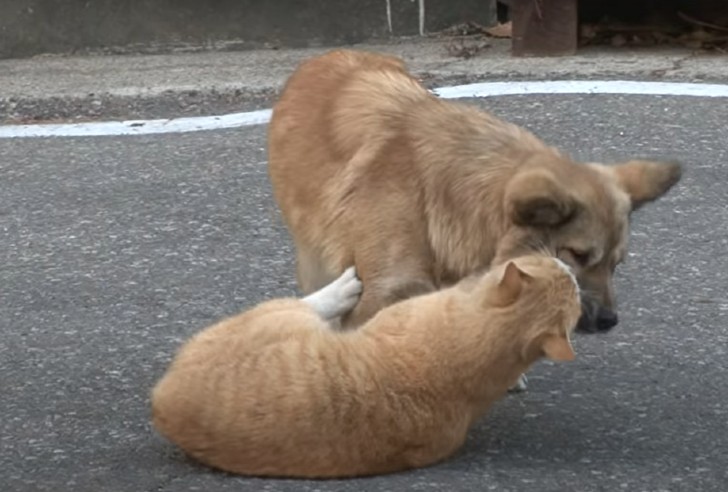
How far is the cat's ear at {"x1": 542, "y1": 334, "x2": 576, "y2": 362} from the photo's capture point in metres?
4.14

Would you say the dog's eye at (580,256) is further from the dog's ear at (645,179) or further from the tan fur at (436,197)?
the dog's ear at (645,179)

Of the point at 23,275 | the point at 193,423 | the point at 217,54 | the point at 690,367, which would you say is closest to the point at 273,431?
the point at 193,423

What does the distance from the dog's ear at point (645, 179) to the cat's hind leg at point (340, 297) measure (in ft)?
2.86

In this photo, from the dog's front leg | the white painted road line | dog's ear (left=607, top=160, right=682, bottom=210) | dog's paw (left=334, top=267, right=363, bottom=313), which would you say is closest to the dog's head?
dog's ear (left=607, top=160, right=682, bottom=210)

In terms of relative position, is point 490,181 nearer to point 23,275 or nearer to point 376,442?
point 376,442

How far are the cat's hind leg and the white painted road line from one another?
3.84 metres

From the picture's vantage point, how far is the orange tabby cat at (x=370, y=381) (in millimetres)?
→ 4164

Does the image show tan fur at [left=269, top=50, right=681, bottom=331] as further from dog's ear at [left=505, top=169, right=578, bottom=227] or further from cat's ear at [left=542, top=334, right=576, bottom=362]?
cat's ear at [left=542, top=334, right=576, bottom=362]

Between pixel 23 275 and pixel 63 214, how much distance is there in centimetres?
86

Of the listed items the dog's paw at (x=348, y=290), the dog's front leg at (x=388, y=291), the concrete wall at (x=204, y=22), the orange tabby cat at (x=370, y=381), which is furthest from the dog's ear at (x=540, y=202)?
the concrete wall at (x=204, y=22)

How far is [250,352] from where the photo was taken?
4.38 m

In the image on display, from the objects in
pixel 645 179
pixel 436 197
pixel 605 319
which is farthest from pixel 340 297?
pixel 645 179

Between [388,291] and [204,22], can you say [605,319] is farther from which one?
[204,22]

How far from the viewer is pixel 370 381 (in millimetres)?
4215
